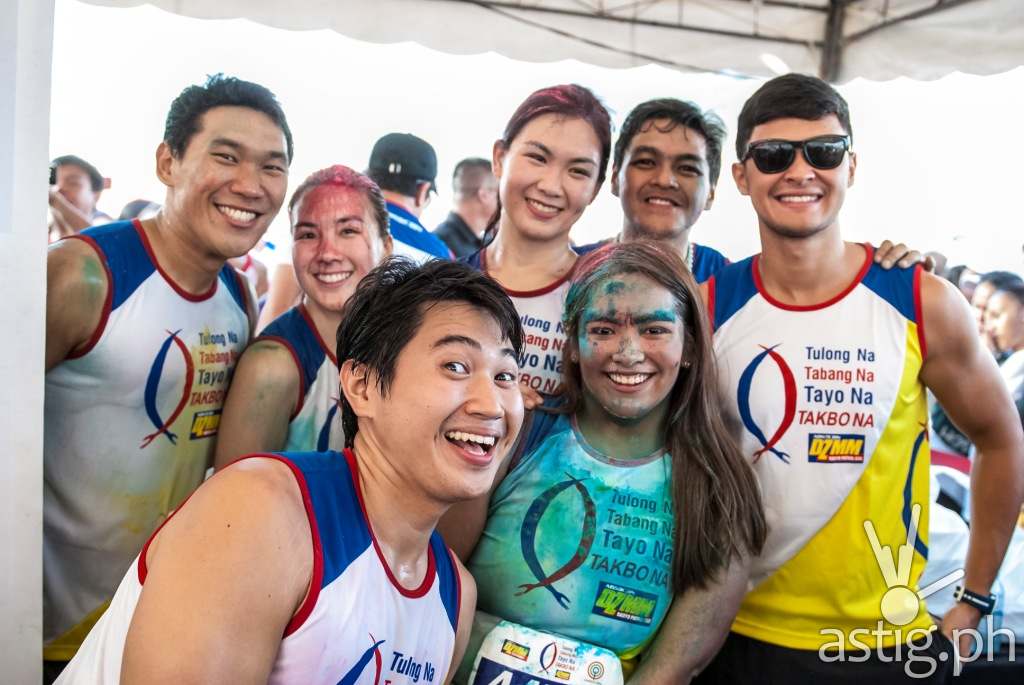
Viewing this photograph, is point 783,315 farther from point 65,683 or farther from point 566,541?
point 65,683

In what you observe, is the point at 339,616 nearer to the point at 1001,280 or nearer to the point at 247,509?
the point at 247,509

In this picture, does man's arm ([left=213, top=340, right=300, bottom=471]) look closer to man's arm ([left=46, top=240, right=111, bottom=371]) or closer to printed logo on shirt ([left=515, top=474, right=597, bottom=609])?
man's arm ([left=46, top=240, right=111, bottom=371])

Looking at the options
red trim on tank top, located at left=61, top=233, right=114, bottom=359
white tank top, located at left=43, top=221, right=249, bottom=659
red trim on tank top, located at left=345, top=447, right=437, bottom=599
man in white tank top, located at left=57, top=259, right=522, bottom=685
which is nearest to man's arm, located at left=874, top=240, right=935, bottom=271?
man in white tank top, located at left=57, top=259, right=522, bottom=685

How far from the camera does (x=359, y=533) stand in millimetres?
1798

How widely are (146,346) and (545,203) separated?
1380 millimetres

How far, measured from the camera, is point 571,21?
554 centimetres

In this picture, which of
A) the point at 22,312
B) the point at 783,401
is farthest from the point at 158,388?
the point at 783,401

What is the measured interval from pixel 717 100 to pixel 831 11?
3.34ft

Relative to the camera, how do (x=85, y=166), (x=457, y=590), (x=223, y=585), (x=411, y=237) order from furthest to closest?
(x=85, y=166)
(x=411, y=237)
(x=457, y=590)
(x=223, y=585)

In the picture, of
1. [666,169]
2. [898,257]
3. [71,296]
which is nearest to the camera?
[71,296]

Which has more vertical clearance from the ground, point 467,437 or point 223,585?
point 467,437

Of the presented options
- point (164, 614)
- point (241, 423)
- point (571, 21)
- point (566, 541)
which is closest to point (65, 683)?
point (164, 614)

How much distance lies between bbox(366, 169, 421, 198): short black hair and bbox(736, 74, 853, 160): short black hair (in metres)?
2.34

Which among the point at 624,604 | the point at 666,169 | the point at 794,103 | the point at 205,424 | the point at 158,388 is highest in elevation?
the point at 794,103
